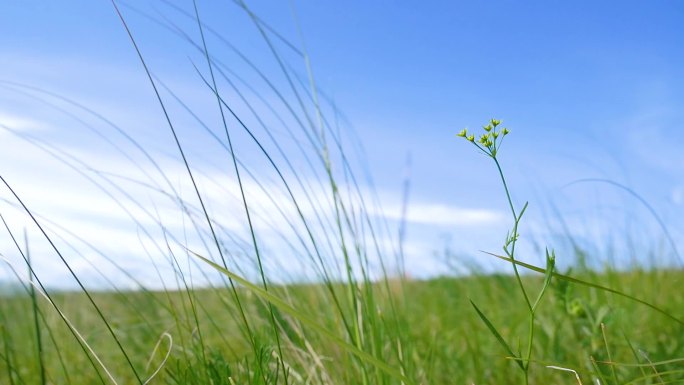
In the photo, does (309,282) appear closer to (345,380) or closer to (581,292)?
(345,380)

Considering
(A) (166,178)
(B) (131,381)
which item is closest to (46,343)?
(B) (131,381)

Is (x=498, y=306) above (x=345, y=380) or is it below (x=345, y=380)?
above

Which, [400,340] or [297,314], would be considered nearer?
[297,314]

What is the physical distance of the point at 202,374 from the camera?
1.58 m

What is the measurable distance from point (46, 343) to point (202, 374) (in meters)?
2.63

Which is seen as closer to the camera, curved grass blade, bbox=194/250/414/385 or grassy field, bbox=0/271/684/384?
curved grass blade, bbox=194/250/414/385

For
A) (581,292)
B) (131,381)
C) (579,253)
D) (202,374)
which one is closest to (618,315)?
(581,292)

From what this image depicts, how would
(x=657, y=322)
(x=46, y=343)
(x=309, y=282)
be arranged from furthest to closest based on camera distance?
(x=46, y=343) < (x=657, y=322) < (x=309, y=282)

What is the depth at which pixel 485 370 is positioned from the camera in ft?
8.15

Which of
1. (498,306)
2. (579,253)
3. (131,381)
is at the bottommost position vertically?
(131,381)

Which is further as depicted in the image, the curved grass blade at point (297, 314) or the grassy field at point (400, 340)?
the grassy field at point (400, 340)

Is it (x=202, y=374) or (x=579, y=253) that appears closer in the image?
(x=202, y=374)

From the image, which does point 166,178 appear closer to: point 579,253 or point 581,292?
point 581,292

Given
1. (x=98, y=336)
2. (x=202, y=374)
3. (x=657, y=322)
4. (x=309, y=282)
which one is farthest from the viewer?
(x=98, y=336)
